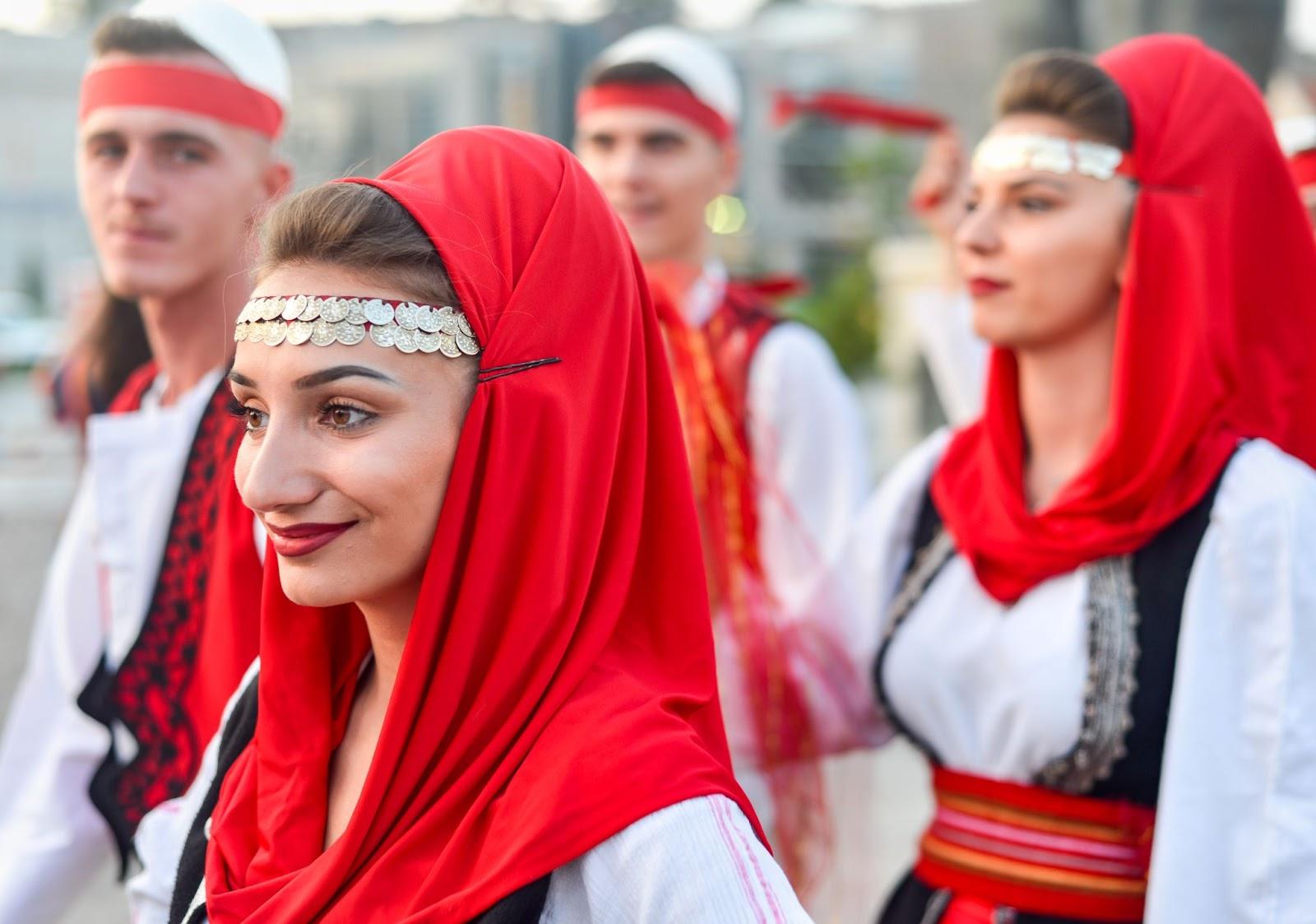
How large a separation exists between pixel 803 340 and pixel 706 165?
66cm

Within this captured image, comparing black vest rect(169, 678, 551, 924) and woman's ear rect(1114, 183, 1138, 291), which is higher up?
woman's ear rect(1114, 183, 1138, 291)

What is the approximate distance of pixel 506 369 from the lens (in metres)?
1.60

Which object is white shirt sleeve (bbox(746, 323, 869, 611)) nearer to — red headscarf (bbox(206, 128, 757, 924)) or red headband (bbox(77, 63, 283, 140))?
red headband (bbox(77, 63, 283, 140))

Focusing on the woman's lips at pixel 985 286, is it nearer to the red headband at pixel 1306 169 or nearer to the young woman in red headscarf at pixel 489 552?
the young woman in red headscarf at pixel 489 552

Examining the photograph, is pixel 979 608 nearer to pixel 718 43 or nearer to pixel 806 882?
pixel 806 882

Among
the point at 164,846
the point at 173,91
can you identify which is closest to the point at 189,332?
the point at 173,91

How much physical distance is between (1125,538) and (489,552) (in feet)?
4.00

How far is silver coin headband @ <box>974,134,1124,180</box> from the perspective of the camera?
2.50 meters

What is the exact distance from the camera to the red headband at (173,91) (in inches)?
105

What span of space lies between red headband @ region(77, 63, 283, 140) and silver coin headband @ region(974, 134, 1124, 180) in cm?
133

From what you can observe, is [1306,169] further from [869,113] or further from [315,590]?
[315,590]

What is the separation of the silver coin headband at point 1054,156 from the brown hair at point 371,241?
4.26ft

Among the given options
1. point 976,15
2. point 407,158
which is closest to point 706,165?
point 407,158

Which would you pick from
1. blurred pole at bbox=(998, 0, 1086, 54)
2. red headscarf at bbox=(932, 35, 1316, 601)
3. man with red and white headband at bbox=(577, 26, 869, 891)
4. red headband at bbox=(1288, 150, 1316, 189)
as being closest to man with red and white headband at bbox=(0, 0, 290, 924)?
man with red and white headband at bbox=(577, 26, 869, 891)
